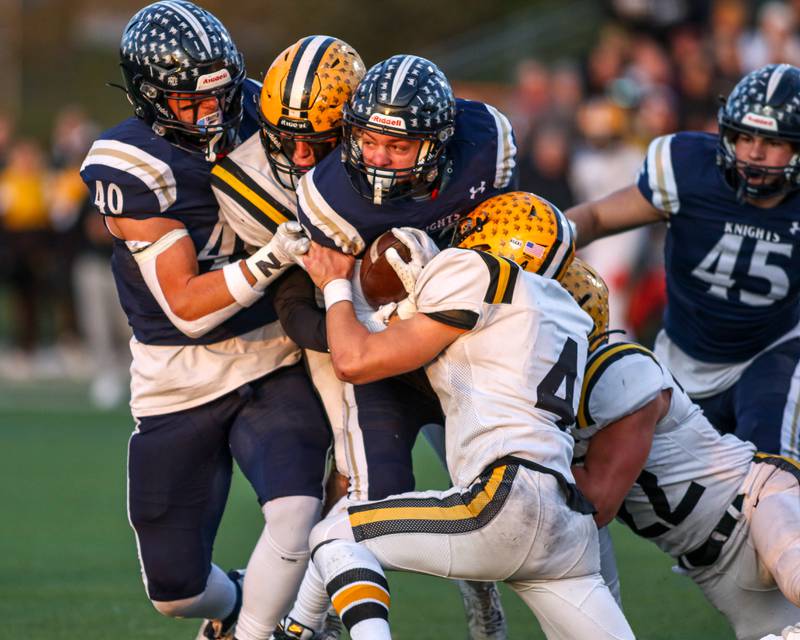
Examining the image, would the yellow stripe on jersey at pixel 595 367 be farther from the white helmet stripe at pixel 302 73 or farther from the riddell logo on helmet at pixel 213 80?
the riddell logo on helmet at pixel 213 80

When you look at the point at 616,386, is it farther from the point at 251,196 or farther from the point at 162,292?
the point at 162,292

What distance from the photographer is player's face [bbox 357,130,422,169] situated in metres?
4.11

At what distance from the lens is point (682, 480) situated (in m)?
4.21

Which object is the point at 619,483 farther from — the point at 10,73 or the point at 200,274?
the point at 10,73

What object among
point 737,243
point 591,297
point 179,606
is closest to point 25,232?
point 179,606

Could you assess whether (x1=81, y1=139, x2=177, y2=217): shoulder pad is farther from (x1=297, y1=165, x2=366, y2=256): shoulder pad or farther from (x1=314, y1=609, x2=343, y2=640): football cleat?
(x1=314, y1=609, x2=343, y2=640): football cleat

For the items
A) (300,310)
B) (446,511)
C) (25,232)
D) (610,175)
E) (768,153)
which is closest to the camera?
(446,511)

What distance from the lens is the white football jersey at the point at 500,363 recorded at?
373 centimetres

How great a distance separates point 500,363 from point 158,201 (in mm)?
1301

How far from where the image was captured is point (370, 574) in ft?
11.8

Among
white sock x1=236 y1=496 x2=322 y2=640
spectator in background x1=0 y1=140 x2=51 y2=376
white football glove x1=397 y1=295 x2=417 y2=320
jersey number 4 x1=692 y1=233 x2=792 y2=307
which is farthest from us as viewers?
spectator in background x1=0 y1=140 x2=51 y2=376

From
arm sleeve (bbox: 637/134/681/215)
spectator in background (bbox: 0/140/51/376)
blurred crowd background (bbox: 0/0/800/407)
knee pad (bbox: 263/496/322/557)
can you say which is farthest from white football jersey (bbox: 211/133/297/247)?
spectator in background (bbox: 0/140/51/376)

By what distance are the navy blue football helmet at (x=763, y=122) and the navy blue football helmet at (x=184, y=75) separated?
182 centimetres

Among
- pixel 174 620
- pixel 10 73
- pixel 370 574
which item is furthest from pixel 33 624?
pixel 10 73
